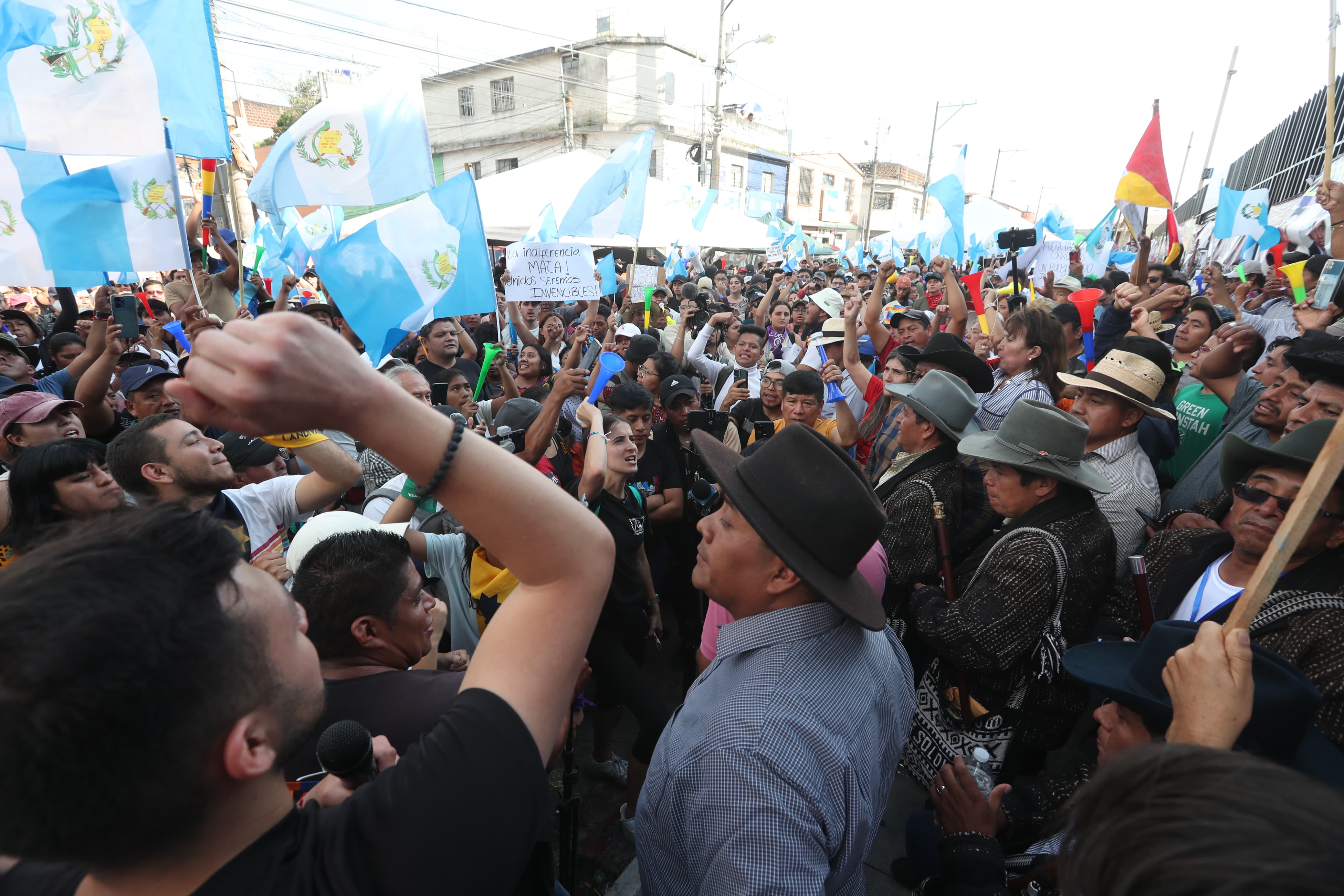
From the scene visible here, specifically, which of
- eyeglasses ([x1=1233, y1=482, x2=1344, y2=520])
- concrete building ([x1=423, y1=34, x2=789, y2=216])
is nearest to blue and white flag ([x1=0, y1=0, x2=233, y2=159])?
A: eyeglasses ([x1=1233, y1=482, x2=1344, y2=520])

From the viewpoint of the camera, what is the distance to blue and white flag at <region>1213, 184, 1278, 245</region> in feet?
33.0

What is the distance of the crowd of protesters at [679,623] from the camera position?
714 millimetres

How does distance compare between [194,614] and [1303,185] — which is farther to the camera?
[1303,185]

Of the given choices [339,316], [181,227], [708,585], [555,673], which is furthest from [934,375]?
[339,316]

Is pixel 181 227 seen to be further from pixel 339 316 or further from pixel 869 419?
pixel 869 419

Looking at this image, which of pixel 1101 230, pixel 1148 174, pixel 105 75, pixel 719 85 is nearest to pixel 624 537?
pixel 105 75

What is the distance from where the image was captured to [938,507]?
282 centimetres

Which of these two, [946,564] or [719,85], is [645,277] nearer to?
[946,564]

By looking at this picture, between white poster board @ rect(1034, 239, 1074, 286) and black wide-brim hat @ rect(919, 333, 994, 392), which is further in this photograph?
white poster board @ rect(1034, 239, 1074, 286)

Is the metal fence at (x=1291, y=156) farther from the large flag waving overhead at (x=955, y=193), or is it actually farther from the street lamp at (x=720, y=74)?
the street lamp at (x=720, y=74)

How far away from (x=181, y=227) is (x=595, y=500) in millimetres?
3849

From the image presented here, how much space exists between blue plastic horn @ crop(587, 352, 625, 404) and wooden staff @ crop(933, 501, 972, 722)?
2214 millimetres

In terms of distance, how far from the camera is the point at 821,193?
48.2 meters

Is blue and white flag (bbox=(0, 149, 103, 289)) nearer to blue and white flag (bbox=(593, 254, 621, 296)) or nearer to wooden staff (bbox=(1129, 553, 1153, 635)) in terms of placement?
wooden staff (bbox=(1129, 553, 1153, 635))
